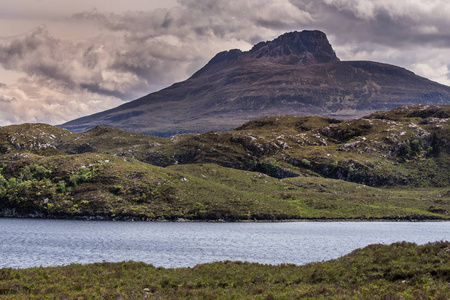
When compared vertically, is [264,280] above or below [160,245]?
above

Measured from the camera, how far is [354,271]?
143 feet

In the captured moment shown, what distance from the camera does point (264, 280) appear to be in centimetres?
4531

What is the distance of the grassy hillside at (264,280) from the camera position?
35469 millimetres

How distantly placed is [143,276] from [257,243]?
65027 millimetres

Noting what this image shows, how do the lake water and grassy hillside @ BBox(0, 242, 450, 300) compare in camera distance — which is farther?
the lake water

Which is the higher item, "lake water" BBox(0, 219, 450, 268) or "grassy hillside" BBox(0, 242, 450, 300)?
"grassy hillside" BBox(0, 242, 450, 300)

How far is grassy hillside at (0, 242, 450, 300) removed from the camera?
3547 cm

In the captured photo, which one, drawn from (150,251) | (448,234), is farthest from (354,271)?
(448,234)

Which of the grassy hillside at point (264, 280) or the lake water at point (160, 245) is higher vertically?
the grassy hillside at point (264, 280)

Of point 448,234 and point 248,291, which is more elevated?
point 248,291

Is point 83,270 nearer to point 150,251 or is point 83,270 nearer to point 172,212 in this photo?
point 150,251

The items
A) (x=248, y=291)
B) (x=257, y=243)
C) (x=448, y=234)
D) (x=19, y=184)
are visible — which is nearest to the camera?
(x=248, y=291)

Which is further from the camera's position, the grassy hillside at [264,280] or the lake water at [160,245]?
the lake water at [160,245]

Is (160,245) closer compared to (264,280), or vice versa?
(264,280)
